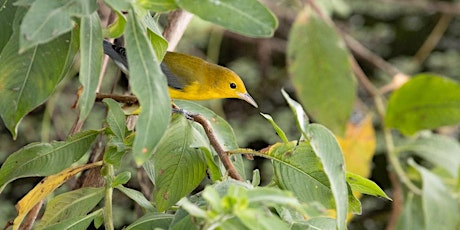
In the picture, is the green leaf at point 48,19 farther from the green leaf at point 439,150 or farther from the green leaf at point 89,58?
the green leaf at point 439,150

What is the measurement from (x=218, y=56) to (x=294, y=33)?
0.71 metres

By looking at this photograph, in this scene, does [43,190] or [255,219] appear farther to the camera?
[43,190]

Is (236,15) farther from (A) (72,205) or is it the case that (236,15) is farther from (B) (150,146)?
(A) (72,205)

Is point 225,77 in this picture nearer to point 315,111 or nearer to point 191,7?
point 315,111

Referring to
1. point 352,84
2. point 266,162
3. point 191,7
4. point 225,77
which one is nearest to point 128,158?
point 225,77

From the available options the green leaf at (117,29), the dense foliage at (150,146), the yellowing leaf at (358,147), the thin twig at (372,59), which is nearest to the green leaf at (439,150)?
the yellowing leaf at (358,147)

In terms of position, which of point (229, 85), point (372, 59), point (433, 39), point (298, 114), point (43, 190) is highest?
point (298, 114)

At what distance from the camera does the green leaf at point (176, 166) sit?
2.00ft

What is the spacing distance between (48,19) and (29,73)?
0.31ft

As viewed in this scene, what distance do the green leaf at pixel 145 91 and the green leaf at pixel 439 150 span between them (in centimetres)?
Answer: 96

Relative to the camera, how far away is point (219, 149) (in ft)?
2.01

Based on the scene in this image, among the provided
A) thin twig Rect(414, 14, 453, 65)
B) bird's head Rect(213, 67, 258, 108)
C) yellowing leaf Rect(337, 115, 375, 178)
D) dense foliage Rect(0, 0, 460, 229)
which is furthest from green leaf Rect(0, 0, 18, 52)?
thin twig Rect(414, 14, 453, 65)

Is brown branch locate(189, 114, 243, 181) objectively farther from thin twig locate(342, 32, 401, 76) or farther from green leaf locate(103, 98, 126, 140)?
thin twig locate(342, 32, 401, 76)

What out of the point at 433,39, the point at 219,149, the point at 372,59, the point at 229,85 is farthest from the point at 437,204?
the point at 433,39
